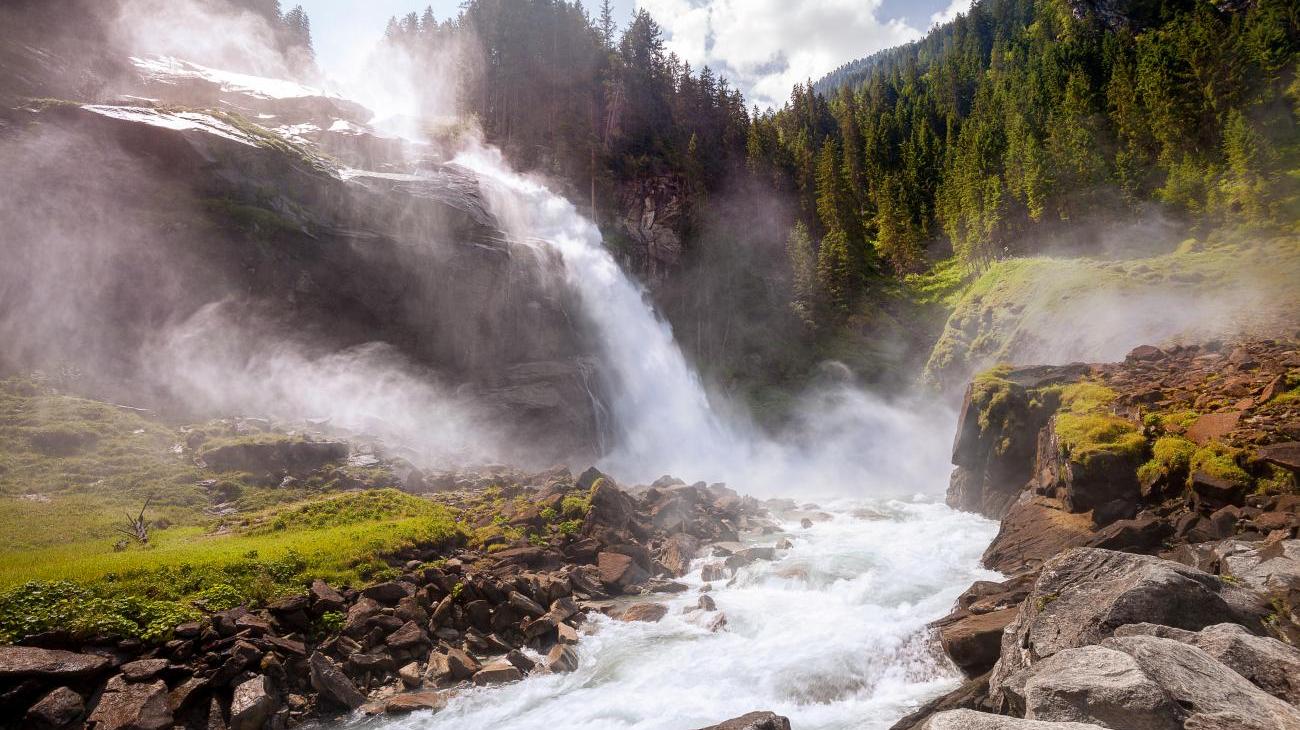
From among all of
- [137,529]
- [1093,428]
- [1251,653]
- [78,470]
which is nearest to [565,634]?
[1251,653]

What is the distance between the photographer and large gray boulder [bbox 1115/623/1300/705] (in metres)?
5.86

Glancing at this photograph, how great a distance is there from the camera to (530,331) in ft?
135

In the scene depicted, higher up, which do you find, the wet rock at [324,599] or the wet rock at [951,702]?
the wet rock at [951,702]

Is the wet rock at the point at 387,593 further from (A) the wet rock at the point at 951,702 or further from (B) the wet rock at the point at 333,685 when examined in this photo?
(A) the wet rock at the point at 951,702

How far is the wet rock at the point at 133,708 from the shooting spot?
927cm

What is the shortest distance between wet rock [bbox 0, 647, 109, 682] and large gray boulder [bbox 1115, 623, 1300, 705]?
1630 cm

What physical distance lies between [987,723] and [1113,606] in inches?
160

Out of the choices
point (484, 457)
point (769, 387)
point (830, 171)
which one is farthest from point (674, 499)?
point (830, 171)

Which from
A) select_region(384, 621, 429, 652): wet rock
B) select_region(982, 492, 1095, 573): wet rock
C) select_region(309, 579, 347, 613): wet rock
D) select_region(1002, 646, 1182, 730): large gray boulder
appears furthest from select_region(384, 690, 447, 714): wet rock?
select_region(982, 492, 1095, 573): wet rock

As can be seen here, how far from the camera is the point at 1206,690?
17.7ft

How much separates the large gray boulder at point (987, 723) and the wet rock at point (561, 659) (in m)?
8.99

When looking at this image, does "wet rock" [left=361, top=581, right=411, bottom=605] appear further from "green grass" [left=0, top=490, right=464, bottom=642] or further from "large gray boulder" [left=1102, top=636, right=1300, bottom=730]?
"large gray boulder" [left=1102, top=636, right=1300, bottom=730]

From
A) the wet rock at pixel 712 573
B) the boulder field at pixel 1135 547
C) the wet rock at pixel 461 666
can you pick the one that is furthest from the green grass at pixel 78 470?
the boulder field at pixel 1135 547

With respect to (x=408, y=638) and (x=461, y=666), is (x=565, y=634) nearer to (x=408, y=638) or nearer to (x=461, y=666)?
(x=461, y=666)
